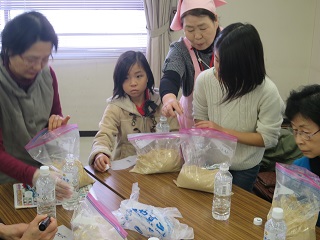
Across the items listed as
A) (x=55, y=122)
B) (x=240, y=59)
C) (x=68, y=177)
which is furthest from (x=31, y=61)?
(x=240, y=59)

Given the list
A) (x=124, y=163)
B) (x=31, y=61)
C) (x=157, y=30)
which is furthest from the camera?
(x=157, y=30)

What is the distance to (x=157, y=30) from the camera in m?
3.62

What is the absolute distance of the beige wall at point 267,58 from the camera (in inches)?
147

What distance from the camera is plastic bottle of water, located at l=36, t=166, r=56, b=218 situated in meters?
1.28

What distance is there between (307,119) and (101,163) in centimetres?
88

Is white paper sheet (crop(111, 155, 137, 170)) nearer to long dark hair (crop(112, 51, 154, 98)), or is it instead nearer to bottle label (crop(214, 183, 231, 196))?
long dark hair (crop(112, 51, 154, 98))

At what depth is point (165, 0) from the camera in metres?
3.53

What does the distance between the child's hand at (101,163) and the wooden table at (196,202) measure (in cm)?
2

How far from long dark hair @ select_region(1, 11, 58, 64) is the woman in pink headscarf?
0.64 m

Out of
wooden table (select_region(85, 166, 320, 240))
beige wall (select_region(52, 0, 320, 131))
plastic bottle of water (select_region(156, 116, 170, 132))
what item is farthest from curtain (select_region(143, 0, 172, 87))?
wooden table (select_region(85, 166, 320, 240))

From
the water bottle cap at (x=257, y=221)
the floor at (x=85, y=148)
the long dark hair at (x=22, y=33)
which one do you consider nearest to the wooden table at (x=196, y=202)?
the water bottle cap at (x=257, y=221)

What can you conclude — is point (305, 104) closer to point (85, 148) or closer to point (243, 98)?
point (243, 98)

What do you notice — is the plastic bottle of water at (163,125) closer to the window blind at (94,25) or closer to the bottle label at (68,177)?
the bottle label at (68,177)

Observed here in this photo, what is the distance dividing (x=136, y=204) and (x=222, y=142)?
1.53 feet
